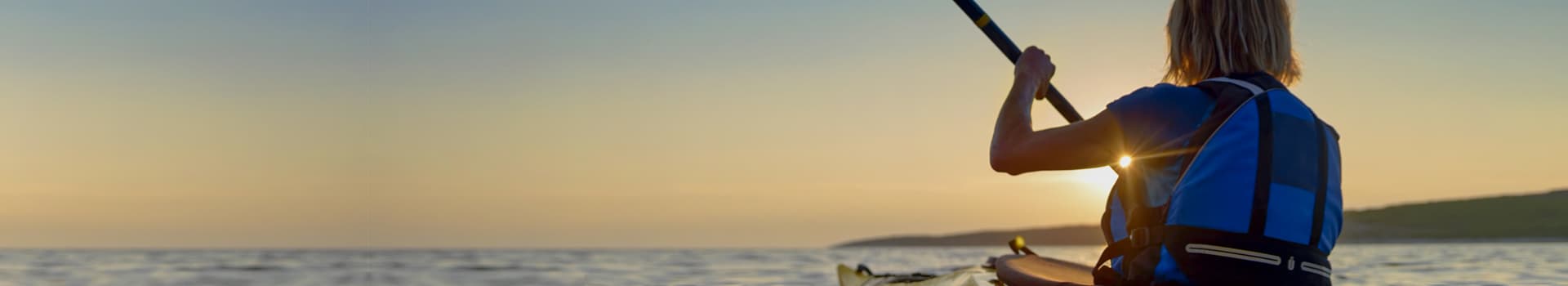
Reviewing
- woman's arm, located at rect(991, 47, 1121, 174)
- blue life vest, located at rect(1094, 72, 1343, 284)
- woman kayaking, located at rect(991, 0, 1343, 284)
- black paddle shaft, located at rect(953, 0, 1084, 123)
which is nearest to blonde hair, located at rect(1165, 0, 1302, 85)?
woman kayaking, located at rect(991, 0, 1343, 284)

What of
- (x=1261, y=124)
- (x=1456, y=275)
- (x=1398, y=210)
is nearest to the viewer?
(x=1261, y=124)

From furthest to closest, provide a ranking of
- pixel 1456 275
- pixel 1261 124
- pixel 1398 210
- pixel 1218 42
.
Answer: pixel 1398 210
pixel 1456 275
pixel 1218 42
pixel 1261 124

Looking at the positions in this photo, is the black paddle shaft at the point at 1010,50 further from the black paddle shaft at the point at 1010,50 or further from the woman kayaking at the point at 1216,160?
the woman kayaking at the point at 1216,160

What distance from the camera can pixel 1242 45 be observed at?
3.09 m

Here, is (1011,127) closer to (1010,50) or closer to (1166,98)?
(1166,98)

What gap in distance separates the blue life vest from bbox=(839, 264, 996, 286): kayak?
3870 millimetres

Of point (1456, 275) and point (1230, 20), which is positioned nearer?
point (1230, 20)

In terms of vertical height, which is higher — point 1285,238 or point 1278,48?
point 1278,48

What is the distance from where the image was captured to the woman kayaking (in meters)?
2.83

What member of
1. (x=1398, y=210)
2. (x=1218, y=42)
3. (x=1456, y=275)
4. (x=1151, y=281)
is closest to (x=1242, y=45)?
(x=1218, y=42)

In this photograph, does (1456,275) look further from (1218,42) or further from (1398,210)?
(1398,210)

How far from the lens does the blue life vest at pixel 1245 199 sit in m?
2.82

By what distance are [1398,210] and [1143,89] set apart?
109122 mm

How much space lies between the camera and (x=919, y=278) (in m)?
8.09
